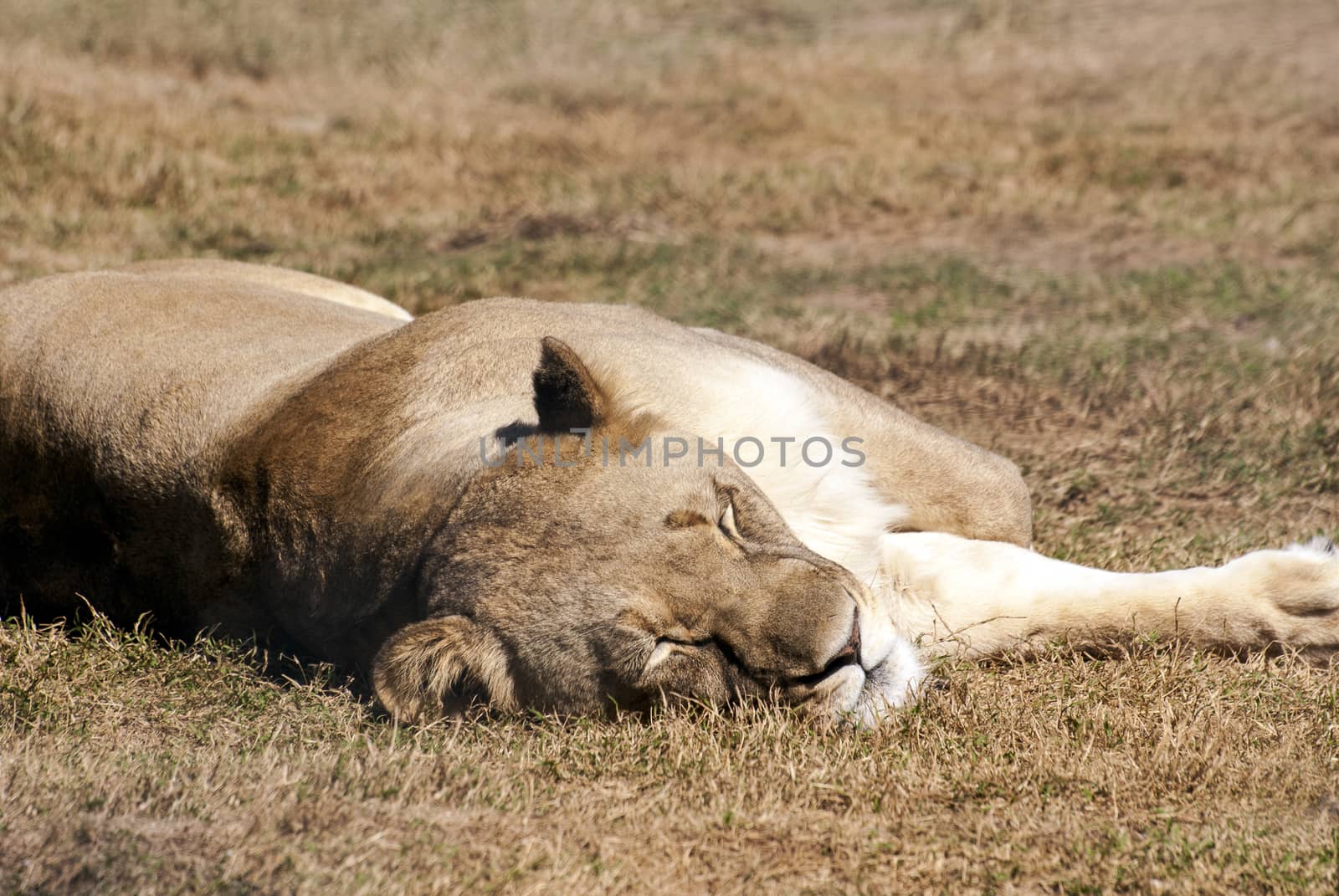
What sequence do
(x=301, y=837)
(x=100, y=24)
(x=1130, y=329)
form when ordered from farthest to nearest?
(x=100, y=24) → (x=1130, y=329) → (x=301, y=837)

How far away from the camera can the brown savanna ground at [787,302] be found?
2482mm

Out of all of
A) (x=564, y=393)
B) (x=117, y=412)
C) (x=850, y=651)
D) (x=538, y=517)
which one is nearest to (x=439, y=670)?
(x=538, y=517)

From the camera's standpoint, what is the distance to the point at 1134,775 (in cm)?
269

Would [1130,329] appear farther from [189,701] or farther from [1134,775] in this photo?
[189,701]

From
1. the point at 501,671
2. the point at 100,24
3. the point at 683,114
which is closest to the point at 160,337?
the point at 501,671

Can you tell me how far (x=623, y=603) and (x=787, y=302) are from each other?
13.4 feet

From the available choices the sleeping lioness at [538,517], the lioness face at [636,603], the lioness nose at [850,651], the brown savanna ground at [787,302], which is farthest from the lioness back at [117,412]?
the lioness nose at [850,651]

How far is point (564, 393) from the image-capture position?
3076 millimetres

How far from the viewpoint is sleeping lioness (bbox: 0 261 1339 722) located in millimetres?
2850

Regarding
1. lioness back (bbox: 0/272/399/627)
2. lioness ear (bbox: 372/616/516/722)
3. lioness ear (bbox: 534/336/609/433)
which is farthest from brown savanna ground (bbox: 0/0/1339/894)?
lioness ear (bbox: 534/336/609/433)

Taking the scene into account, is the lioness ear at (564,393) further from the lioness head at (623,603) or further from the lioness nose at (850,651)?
the lioness nose at (850,651)

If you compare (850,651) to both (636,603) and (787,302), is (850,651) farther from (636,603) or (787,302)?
(787,302)

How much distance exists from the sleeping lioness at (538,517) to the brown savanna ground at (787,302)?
0.43ft

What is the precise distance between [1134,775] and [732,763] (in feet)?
2.68
